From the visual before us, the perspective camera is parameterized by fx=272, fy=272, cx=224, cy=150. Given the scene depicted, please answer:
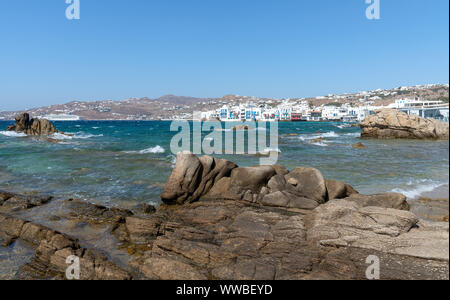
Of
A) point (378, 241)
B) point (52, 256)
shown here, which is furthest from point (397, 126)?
point (52, 256)

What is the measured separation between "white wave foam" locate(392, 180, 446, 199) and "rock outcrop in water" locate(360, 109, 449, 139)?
3318 cm

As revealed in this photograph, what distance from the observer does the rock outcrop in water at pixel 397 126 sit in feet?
145

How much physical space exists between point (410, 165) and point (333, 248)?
1892 cm

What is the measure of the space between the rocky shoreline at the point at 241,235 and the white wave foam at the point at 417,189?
3622 mm

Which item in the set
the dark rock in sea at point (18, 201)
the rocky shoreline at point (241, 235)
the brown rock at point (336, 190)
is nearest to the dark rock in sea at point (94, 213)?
the rocky shoreline at point (241, 235)

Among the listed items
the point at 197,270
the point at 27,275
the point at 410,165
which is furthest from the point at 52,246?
the point at 410,165

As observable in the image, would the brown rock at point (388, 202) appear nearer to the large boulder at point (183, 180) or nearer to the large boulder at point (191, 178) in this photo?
the large boulder at point (191, 178)

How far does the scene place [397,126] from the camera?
4838 centimetres

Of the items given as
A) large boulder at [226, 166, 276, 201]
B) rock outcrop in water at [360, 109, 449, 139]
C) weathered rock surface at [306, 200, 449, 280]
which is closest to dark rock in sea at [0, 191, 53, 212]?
large boulder at [226, 166, 276, 201]

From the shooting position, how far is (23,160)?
25.8 metres

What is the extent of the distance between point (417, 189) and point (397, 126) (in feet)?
130

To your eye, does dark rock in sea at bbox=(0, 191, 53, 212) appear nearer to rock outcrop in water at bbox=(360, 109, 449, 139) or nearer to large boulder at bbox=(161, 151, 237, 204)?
large boulder at bbox=(161, 151, 237, 204)

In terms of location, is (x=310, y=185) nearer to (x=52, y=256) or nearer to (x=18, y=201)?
(x=52, y=256)

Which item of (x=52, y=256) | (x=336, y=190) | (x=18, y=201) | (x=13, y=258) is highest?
(x=336, y=190)
